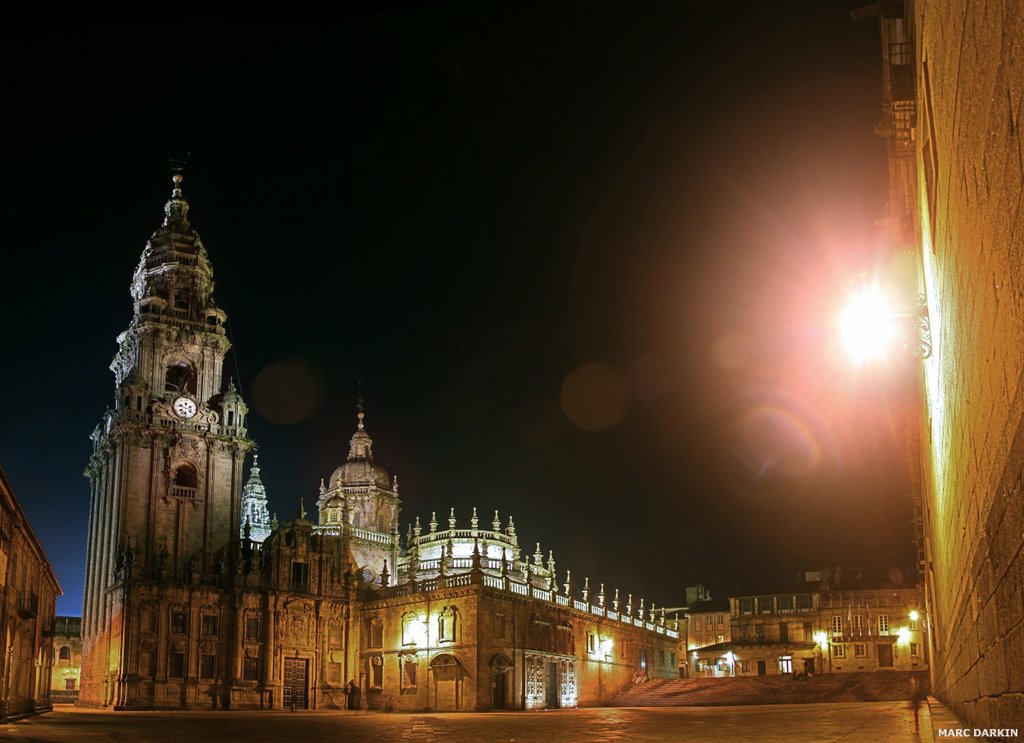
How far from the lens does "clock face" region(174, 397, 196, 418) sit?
62.0 metres

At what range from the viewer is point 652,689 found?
6506 cm

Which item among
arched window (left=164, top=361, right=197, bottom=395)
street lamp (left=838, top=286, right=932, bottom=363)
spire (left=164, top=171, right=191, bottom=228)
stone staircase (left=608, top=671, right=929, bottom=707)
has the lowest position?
stone staircase (left=608, top=671, right=929, bottom=707)

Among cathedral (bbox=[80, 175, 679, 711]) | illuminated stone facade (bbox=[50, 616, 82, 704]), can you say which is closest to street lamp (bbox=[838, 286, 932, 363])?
cathedral (bbox=[80, 175, 679, 711])

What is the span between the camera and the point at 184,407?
2452 inches

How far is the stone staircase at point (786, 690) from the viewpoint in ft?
179

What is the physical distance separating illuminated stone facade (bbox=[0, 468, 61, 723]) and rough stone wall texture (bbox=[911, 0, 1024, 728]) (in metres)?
23.6

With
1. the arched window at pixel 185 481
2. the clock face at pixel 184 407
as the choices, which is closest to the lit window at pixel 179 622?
the arched window at pixel 185 481

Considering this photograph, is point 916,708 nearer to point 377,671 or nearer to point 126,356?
point 377,671

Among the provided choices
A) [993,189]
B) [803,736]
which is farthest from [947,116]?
[803,736]

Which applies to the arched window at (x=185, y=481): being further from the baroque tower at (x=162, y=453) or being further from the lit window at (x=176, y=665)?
the lit window at (x=176, y=665)

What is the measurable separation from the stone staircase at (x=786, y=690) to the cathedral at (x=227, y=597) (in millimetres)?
6639

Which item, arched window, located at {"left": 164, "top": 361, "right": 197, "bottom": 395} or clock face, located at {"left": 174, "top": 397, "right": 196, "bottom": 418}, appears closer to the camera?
clock face, located at {"left": 174, "top": 397, "right": 196, "bottom": 418}

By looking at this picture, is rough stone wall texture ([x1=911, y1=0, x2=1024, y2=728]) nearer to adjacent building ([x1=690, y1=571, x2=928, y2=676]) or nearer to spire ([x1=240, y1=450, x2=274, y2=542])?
adjacent building ([x1=690, y1=571, x2=928, y2=676])

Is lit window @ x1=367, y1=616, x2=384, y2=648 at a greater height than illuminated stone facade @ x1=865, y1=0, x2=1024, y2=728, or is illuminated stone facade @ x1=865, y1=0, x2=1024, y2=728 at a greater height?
illuminated stone facade @ x1=865, y1=0, x2=1024, y2=728
